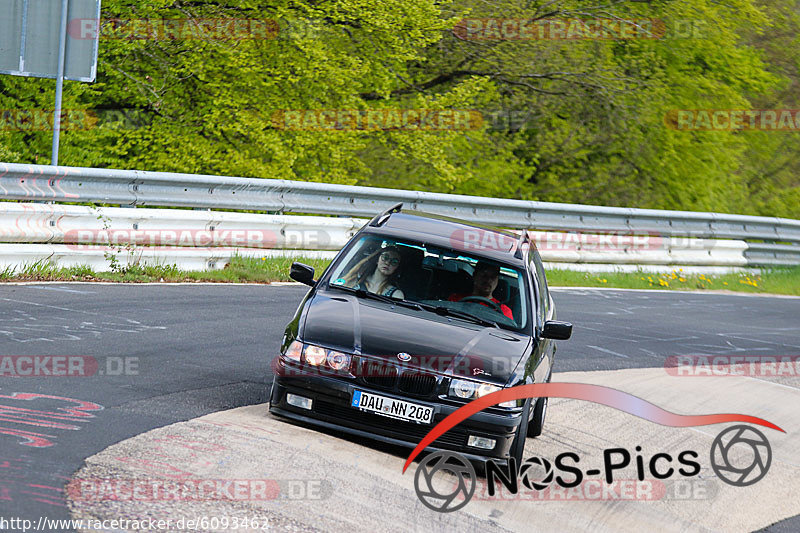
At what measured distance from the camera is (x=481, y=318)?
23.8 feet

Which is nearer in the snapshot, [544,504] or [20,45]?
[544,504]

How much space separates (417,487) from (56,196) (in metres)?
7.35

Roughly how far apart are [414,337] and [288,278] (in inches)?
299

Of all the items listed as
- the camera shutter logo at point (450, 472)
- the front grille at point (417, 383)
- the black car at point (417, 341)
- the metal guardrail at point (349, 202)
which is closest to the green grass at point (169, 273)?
the metal guardrail at point (349, 202)

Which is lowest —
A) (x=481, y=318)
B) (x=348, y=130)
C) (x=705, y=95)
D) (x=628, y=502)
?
(x=628, y=502)

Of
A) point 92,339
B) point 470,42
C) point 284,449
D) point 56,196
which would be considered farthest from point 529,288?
point 470,42

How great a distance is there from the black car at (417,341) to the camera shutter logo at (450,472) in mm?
92

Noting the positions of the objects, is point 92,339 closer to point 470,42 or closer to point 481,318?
point 481,318

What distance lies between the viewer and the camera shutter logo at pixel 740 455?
7.57 meters

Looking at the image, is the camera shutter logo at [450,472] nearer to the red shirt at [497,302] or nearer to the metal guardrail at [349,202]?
the red shirt at [497,302]

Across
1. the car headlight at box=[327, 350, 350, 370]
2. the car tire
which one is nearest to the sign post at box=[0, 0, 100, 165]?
the car headlight at box=[327, 350, 350, 370]

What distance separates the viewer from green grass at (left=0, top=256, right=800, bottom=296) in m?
11.6

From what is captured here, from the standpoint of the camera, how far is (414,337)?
6617 millimetres

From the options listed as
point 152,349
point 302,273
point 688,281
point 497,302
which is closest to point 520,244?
point 497,302
